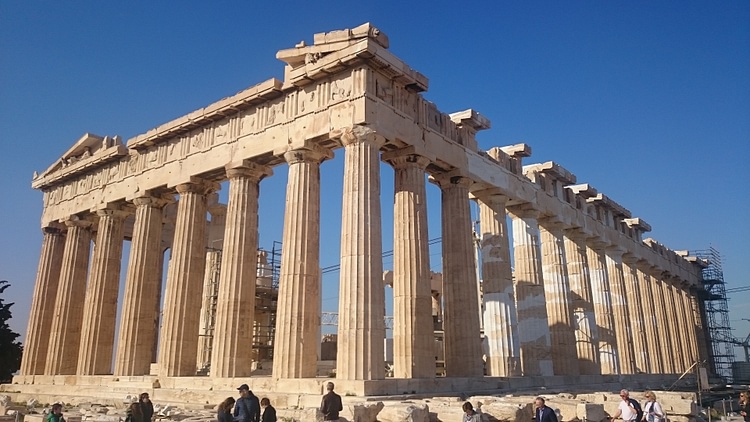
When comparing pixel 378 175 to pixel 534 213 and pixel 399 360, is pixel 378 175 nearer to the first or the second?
pixel 399 360

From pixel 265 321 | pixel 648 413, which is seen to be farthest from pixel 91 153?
pixel 648 413

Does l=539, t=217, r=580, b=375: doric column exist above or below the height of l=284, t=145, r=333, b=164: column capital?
below

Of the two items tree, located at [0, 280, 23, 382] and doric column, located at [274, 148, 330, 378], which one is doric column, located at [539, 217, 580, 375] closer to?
doric column, located at [274, 148, 330, 378]

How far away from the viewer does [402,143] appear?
2077 centimetres

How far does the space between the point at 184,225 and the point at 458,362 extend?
12.7 meters

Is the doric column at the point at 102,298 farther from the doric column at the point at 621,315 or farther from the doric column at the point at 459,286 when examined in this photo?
the doric column at the point at 621,315

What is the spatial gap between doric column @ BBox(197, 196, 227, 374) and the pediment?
5427 millimetres

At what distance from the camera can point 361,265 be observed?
1783 cm

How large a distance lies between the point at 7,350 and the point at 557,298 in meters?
34.7

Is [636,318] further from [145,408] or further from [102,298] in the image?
[145,408]

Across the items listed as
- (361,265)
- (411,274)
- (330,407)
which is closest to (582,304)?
(411,274)

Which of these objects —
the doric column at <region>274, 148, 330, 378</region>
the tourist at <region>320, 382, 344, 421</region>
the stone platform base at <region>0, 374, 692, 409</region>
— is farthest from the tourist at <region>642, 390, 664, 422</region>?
the doric column at <region>274, 148, 330, 378</region>

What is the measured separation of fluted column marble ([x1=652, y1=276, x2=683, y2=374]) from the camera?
41.6 metres

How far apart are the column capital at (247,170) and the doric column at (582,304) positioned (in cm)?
1736
